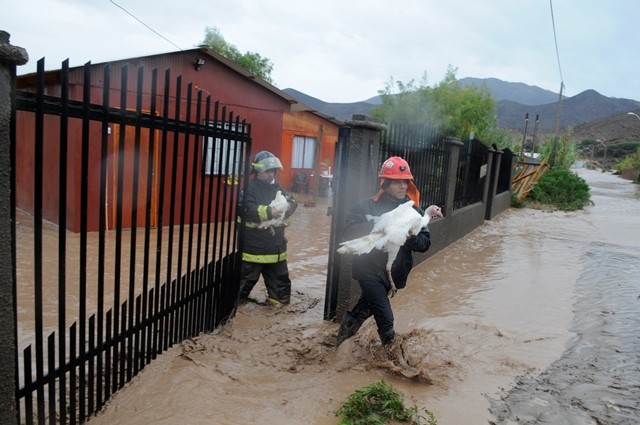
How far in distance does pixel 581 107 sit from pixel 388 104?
171 meters

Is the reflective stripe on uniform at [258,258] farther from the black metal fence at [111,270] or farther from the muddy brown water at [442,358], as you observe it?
the muddy brown water at [442,358]

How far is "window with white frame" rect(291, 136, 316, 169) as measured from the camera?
17516 mm

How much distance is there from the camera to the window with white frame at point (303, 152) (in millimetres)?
17516

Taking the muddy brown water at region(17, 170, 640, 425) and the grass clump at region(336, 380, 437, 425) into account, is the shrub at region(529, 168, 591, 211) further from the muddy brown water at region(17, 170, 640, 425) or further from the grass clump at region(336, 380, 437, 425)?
the grass clump at region(336, 380, 437, 425)

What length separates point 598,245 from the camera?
1043 cm

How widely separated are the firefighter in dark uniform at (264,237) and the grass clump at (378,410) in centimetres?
236

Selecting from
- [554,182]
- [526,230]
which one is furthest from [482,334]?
[554,182]

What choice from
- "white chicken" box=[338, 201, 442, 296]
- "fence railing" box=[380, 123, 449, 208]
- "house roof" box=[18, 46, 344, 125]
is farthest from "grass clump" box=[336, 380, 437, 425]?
"house roof" box=[18, 46, 344, 125]

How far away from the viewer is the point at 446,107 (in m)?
20.3

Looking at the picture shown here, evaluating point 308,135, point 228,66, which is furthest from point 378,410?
point 308,135

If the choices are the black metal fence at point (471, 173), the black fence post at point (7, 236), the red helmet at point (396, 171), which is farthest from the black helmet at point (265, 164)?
the black metal fence at point (471, 173)

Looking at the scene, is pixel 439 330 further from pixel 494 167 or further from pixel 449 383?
pixel 494 167

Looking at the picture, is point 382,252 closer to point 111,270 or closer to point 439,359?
point 439,359

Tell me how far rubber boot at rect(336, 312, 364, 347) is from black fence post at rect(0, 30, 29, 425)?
2687 mm
